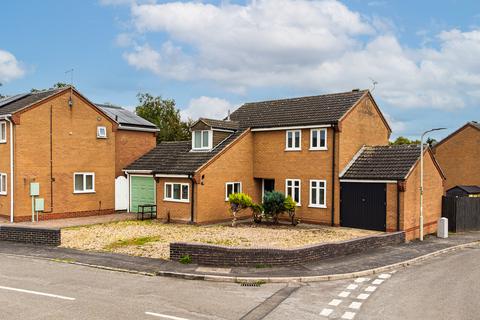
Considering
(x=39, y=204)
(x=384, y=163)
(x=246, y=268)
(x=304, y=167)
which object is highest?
(x=384, y=163)

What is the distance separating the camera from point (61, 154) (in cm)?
2794

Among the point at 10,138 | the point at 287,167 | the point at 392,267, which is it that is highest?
the point at 10,138

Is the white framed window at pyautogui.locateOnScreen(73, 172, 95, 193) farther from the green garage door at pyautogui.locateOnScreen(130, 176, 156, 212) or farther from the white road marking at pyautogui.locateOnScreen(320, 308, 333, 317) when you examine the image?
the white road marking at pyautogui.locateOnScreen(320, 308, 333, 317)

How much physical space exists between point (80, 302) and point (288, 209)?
15699 mm

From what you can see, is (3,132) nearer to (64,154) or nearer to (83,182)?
(64,154)

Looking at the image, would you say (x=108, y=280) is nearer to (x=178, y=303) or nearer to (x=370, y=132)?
(x=178, y=303)

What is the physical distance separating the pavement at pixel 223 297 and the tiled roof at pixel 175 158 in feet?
→ 38.7

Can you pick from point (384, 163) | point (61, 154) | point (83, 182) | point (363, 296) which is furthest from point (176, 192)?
point (363, 296)

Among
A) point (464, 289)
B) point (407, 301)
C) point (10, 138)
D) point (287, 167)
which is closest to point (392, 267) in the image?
point (464, 289)

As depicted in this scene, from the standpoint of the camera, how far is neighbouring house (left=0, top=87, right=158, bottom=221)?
1022 inches

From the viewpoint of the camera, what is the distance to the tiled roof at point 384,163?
75.7 feet

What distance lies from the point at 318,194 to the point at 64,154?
15.7 metres

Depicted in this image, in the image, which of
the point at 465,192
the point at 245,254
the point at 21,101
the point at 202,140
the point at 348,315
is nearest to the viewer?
the point at 348,315

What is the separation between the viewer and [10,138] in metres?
26.0
